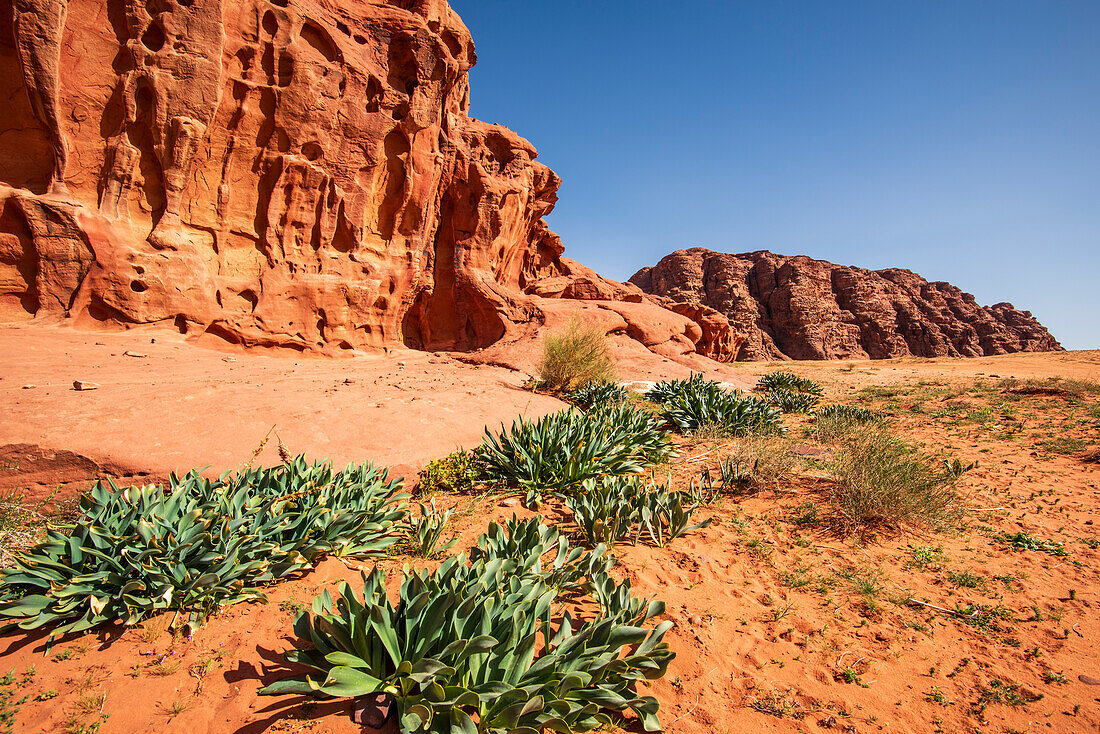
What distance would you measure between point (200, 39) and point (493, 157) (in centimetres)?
949

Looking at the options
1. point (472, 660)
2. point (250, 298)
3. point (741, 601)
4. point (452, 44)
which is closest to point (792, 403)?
point (741, 601)

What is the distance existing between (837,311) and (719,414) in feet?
188

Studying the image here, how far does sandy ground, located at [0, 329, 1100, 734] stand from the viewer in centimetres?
189

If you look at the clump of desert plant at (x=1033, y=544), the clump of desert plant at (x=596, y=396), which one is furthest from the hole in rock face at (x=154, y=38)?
the clump of desert plant at (x=1033, y=544)

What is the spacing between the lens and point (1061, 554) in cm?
321

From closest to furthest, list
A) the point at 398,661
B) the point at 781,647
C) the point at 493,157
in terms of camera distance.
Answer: the point at 398,661
the point at 781,647
the point at 493,157

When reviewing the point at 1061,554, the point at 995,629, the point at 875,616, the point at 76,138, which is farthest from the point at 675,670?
the point at 76,138

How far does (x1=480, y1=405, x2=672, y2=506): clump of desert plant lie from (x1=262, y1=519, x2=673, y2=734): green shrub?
6.82 feet

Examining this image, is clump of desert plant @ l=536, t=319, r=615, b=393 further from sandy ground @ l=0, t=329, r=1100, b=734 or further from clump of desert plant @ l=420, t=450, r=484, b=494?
clump of desert plant @ l=420, t=450, r=484, b=494

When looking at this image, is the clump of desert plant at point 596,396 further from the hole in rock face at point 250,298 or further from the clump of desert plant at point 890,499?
the hole in rock face at point 250,298

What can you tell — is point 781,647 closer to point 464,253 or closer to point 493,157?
point 464,253

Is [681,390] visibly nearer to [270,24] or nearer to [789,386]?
[789,386]

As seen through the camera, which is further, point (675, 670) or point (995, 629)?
point (995, 629)

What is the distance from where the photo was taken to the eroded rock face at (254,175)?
32.3 ft
